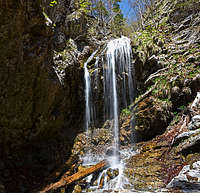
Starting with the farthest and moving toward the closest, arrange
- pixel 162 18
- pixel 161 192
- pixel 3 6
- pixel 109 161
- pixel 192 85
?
pixel 162 18 → pixel 192 85 → pixel 109 161 → pixel 3 6 → pixel 161 192

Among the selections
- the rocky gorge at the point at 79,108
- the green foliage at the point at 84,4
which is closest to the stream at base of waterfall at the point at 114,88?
the rocky gorge at the point at 79,108

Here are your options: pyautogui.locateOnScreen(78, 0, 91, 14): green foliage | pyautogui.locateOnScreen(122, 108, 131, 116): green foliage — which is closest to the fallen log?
pyautogui.locateOnScreen(122, 108, 131, 116): green foliage

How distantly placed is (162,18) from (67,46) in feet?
30.1

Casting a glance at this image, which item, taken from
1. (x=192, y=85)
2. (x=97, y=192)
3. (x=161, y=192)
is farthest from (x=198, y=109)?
(x=97, y=192)

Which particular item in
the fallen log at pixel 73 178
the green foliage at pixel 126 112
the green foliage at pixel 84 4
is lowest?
the fallen log at pixel 73 178

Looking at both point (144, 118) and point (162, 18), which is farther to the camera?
point (162, 18)

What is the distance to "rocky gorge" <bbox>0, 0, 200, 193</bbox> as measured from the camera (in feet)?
13.9

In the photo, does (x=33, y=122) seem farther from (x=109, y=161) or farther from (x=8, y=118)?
(x=109, y=161)

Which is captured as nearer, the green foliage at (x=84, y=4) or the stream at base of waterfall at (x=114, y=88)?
the stream at base of waterfall at (x=114, y=88)

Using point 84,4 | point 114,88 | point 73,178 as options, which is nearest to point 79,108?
point 114,88

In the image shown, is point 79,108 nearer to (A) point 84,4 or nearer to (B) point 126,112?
(B) point 126,112

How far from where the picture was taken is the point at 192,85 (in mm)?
6543

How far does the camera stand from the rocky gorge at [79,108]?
13.9ft

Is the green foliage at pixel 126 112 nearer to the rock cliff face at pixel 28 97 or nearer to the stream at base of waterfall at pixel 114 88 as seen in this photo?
the stream at base of waterfall at pixel 114 88
